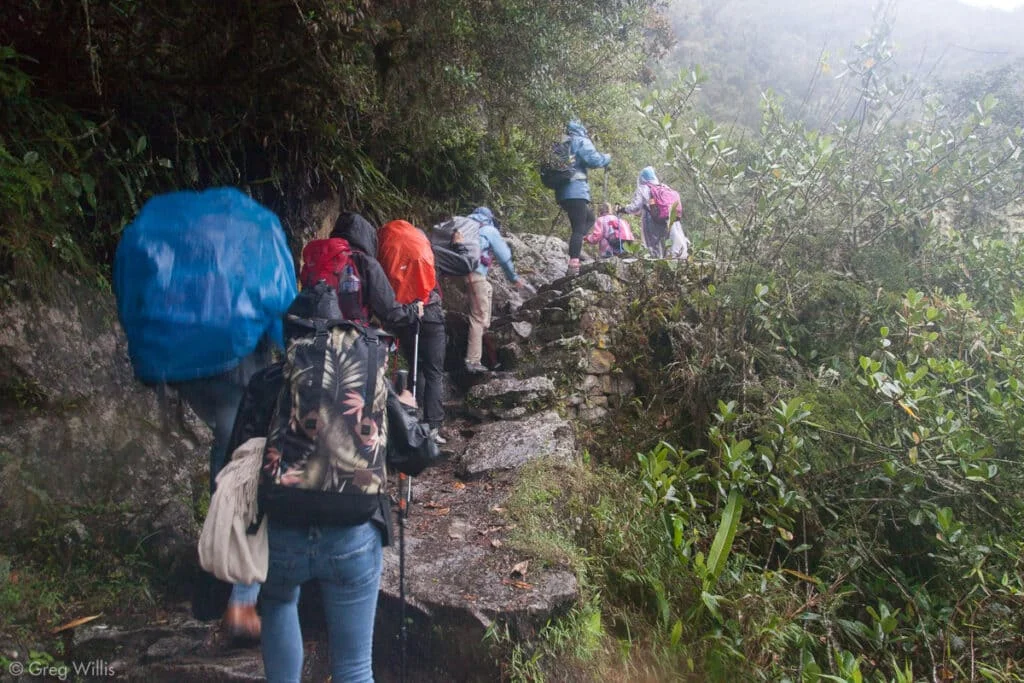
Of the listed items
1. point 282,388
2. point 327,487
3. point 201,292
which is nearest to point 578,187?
point 201,292

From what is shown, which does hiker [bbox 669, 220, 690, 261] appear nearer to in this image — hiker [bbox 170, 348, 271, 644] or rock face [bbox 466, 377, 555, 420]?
rock face [bbox 466, 377, 555, 420]

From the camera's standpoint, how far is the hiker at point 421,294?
5.03 m

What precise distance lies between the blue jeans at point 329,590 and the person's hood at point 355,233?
2.25m

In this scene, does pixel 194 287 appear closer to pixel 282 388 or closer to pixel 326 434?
pixel 282 388

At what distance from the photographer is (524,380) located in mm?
6539

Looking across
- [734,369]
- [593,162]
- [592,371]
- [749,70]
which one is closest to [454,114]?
[593,162]

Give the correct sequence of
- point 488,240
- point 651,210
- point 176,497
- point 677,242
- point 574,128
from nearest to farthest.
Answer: point 176,497 < point 488,240 < point 574,128 < point 677,242 < point 651,210

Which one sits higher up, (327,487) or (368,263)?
(368,263)

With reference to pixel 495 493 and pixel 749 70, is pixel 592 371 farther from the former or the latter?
pixel 749 70

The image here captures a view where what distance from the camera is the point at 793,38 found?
37.2m

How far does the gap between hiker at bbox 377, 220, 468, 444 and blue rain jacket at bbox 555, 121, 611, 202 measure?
253 centimetres

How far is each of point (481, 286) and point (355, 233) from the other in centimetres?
249

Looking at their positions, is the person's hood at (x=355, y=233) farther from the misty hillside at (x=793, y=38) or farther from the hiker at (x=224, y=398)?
the misty hillside at (x=793, y=38)

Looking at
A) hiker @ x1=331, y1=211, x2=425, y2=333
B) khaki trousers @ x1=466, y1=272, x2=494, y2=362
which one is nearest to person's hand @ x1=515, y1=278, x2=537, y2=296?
khaki trousers @ x1=466, y1=272, x2=494, y2=362
